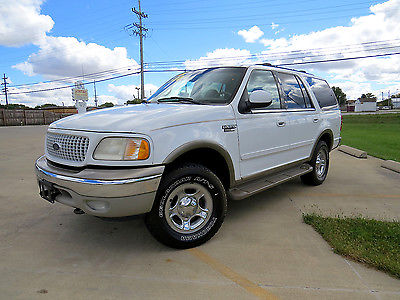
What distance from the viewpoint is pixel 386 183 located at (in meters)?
5.23

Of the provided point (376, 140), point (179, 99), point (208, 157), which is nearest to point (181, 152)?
point (208, 157)

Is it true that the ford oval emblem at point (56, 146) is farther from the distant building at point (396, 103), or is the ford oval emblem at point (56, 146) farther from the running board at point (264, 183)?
the distant building at point (396, 103)

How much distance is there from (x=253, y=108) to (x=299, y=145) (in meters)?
1.35

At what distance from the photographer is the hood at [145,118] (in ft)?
8.05

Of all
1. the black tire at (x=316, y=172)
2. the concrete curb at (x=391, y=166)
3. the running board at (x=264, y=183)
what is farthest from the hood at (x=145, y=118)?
A: the concrete curb at (x=391, y=166)

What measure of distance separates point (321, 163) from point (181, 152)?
3.58 meters

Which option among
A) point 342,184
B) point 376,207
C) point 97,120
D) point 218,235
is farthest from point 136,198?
point 342,184

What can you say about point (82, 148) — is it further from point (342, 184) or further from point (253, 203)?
point (342, 184)

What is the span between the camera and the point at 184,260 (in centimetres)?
263

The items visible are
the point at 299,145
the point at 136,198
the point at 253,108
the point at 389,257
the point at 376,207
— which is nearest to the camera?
the point at 136,198

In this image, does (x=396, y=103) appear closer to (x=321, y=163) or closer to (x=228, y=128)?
(x=321, y=163)

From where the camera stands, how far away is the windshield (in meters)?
3.30

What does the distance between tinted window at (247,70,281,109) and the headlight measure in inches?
63.3

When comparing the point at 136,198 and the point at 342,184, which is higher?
the point at 136,198
